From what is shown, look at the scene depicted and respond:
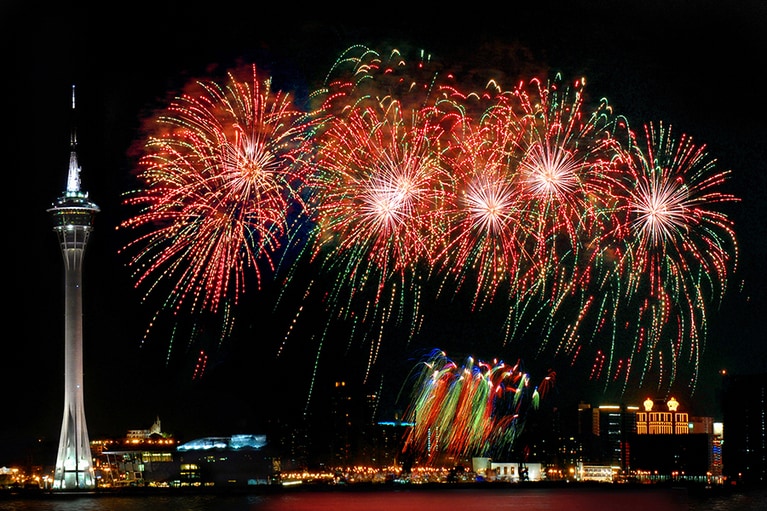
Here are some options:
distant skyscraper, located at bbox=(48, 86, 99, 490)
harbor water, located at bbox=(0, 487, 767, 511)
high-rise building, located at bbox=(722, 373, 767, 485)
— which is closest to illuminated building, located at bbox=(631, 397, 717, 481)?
high-rise building, located at bbox=(722, 373, 767, 485)

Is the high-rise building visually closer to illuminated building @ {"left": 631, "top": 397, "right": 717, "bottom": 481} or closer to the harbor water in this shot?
illuminated building @ {"left": 631, "top": 397, "right": 717, "bottom": 481}

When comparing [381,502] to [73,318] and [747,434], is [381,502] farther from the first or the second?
[747,434]

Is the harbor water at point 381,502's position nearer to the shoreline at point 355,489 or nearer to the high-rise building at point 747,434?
the shoreline at point 355,489

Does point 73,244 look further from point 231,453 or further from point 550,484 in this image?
point 550,484

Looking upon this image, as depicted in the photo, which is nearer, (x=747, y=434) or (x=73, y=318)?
(x=73, y=318)

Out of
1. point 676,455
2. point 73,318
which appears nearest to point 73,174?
point 73,318

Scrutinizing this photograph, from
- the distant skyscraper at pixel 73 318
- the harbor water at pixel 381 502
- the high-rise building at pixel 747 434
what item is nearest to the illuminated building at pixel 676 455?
the high-rise building at pixel 747 434

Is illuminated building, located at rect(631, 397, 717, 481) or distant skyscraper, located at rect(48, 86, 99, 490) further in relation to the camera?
illuminated building, located at rect(631, 397, 717, 481)

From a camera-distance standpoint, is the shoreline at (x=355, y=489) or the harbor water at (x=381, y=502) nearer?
the harbor water at (x=381, y=502)
